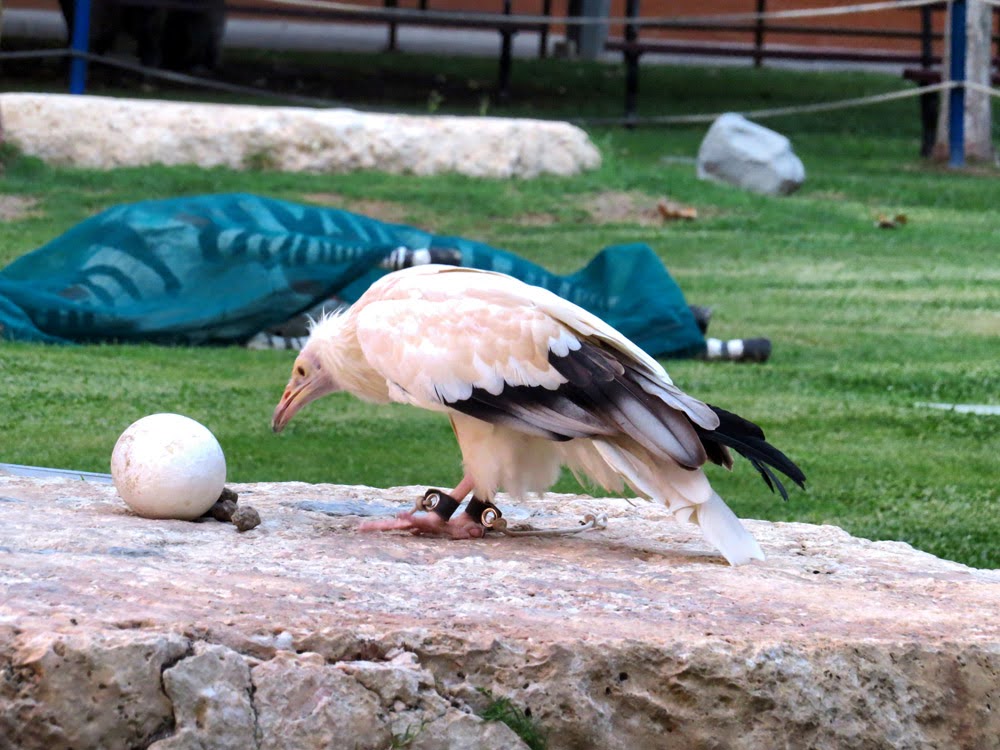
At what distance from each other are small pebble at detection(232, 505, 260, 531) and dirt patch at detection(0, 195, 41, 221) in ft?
25.3

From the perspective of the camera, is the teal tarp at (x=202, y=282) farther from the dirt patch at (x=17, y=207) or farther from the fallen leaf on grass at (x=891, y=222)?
the fallen leaf on grass at (x=891, y=222)

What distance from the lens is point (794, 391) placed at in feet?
25.3

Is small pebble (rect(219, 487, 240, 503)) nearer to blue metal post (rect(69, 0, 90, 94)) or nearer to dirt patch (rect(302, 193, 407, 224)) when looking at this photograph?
dirt patch (rect(302, 193, 407, 224))

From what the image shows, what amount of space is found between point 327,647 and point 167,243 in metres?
5.64

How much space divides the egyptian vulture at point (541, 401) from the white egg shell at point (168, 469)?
1.42ft

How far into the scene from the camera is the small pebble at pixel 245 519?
4086mm

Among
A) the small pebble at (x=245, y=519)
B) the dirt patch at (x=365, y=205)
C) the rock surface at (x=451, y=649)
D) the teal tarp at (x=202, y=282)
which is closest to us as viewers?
the rock surface at (x=451, y=649)

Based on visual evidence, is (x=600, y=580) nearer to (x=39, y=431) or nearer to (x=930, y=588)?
(x=930, y=588)

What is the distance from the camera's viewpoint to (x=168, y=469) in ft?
13.4

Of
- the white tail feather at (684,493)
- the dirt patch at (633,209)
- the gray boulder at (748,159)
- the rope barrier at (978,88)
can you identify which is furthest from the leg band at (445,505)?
the gray boulder at (748,159)

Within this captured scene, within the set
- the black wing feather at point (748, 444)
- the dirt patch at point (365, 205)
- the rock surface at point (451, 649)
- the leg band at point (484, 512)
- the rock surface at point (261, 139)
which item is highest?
the rock surface at point (261, 139)

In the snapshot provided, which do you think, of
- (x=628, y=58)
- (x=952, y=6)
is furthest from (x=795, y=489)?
(x=628, y=58)

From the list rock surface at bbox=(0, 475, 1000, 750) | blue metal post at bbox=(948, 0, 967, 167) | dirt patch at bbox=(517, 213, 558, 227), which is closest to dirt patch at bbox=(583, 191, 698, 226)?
dirt patch at bbox=(517, 213, 558, 227)

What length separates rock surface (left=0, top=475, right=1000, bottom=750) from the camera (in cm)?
292
